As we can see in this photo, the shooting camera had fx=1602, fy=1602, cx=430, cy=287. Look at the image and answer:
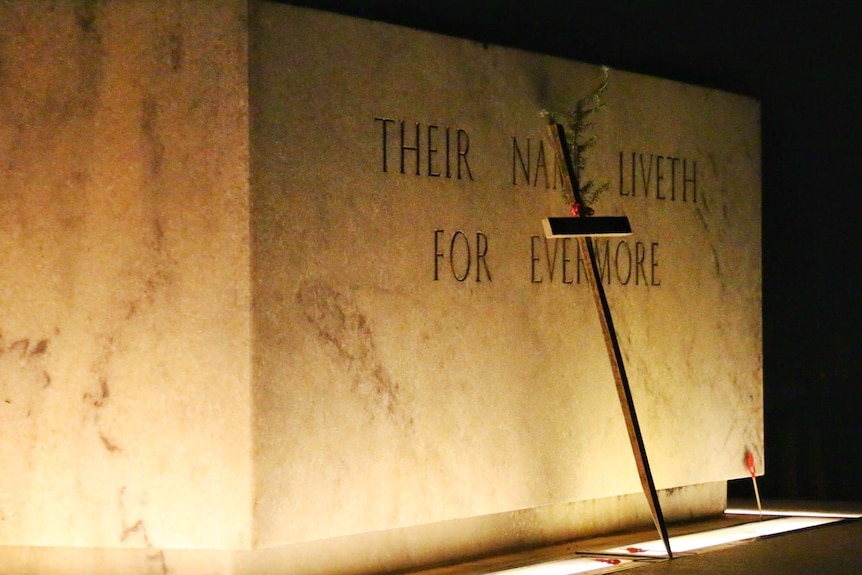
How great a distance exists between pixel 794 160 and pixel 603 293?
5014 mm

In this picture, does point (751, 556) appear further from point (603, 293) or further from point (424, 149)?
point (424, 149)

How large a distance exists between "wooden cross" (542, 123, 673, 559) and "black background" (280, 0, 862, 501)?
284 centimetres

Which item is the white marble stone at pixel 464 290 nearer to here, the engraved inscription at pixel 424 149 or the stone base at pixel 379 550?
the engraved inscription at pixel 424 149

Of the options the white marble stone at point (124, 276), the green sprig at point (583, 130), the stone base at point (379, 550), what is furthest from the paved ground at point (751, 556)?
the green sprig at point (583, 130)

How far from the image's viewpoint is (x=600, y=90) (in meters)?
9.21

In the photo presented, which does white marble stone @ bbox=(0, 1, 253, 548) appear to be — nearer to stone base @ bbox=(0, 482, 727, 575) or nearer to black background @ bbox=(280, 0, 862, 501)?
stone base @ bbox=(0, 482, 727, 575)

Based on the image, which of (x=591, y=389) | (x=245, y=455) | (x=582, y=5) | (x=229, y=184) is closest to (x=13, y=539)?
(x=245, y=455)

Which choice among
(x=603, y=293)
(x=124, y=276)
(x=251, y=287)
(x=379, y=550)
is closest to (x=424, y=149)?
(x=603, y=293)

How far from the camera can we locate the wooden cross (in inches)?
339

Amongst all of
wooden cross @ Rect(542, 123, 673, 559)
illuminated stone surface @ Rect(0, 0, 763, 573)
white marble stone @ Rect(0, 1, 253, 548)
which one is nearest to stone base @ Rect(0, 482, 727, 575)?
illuminated stone surface @ Rect(0, 0, 763, 573)

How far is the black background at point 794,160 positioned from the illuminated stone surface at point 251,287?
3.25 m

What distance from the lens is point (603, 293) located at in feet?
28.4

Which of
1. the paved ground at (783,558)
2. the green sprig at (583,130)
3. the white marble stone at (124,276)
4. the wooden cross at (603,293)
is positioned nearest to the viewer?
the white marble stone at (124,276)

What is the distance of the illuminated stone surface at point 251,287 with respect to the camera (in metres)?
7.29
